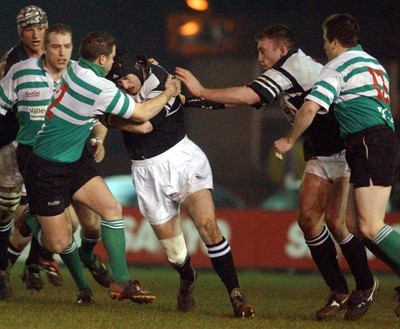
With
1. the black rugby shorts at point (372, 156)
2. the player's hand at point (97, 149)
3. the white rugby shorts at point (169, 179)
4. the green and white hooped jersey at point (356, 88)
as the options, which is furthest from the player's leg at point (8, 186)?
the black rugby shorts at point (372, 156)

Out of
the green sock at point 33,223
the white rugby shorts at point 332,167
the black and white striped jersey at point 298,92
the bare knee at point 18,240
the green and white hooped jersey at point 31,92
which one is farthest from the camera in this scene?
the bare knee at point 18,240

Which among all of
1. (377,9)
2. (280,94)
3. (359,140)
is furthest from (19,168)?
(377,9)

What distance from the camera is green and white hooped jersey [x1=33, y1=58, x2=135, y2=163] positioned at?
910 centimetres

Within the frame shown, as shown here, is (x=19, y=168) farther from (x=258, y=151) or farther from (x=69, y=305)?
(x=258, y=151)

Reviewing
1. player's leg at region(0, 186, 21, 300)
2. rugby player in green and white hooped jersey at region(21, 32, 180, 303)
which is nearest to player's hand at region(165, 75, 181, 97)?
rugby player in green and white hooped jersey at region(21, 32, 180, 303)

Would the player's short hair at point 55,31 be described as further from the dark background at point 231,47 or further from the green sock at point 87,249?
the dark background at point 231,47

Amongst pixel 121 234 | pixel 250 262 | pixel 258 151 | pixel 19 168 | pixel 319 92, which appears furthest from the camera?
pixel 258 151

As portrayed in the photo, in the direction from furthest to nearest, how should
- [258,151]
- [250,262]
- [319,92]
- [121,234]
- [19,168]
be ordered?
1. [258,151]
2. [250,262]
3. [19,168]
4. [121,234]
5. [319,92]

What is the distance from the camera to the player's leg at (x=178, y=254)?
9758 mm

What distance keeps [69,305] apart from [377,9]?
1857cm

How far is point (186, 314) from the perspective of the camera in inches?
373

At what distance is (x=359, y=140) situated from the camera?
356 inches

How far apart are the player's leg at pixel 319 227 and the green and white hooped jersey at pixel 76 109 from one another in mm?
1524

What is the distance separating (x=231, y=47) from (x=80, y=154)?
17.0 meters
